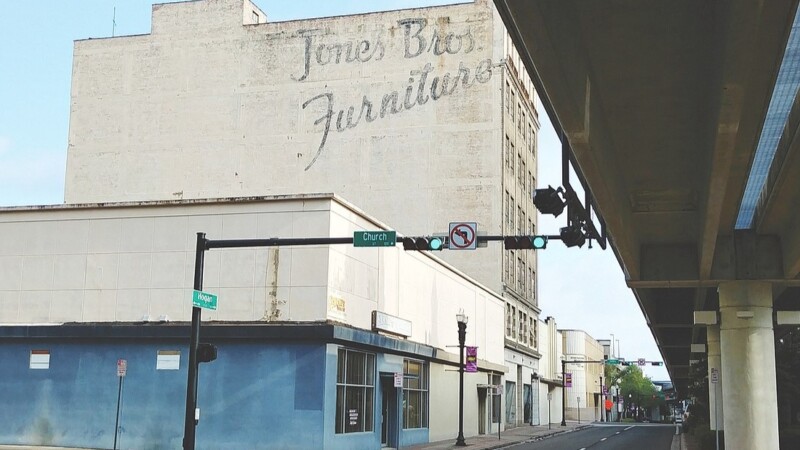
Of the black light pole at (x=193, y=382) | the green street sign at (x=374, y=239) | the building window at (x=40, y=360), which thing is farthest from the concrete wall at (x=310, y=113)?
the black light pole at (x=193, y=382)

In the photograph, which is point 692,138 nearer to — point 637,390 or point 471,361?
point 471,361

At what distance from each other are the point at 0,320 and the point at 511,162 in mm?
35029

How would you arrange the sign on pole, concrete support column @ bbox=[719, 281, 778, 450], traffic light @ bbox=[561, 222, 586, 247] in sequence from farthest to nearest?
the sign on pole, concrete support column @ bbox=[719, 281, 778, 450], traffic light @ bbox=[561, 222, 586, 247]

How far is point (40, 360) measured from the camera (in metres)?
28.4

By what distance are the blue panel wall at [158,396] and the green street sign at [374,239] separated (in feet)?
27.2

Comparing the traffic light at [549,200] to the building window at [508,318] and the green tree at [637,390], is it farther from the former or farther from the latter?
the green tree at [637,390]

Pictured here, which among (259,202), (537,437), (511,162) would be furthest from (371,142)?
(259,202)

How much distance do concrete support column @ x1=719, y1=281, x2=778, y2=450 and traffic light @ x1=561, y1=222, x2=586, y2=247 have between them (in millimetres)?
8579

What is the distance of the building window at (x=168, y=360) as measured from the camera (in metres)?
27.2

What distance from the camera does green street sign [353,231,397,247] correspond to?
18.8 metres

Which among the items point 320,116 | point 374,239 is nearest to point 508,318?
point 320,116

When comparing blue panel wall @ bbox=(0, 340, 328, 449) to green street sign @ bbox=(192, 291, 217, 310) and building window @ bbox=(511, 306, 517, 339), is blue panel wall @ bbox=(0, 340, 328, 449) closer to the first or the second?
green street sign @ bbox=(192, 291, 217, 310)

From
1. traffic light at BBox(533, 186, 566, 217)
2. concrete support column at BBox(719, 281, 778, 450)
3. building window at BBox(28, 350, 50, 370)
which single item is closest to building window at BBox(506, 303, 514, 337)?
concrete support column at BBox(719, 281, 778, 450)

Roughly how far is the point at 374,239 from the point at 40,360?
15.0 metres
